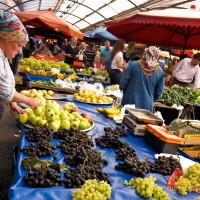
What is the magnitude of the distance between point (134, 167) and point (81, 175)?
1.64 ft

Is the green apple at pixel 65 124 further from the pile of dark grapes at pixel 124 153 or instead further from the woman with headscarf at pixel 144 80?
the woman with headscarf at pixel 144 80

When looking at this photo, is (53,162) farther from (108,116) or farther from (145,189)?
(108,116)

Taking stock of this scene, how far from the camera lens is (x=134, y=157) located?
2.41m

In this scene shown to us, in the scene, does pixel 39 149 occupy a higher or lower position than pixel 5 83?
lower

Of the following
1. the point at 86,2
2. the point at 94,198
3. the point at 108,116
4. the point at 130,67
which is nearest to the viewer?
the point at 94,198

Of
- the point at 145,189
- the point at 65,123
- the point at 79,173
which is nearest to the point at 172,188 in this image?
the point at 145,189

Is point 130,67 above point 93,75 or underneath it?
above

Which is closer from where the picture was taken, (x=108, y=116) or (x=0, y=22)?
(x=0, y=22)

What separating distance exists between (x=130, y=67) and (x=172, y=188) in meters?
2.86

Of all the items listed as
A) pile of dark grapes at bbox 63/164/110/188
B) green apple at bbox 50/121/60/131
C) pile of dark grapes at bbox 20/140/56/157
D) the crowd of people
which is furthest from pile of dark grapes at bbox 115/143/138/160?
the crowd of people

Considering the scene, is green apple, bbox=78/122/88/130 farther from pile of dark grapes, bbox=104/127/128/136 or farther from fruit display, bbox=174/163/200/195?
fruit display, bbox=174/163/200/195

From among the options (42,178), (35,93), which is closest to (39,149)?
(42,178)

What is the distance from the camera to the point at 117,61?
7949 millimetres

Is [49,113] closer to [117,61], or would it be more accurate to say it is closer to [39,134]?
[39,134]
